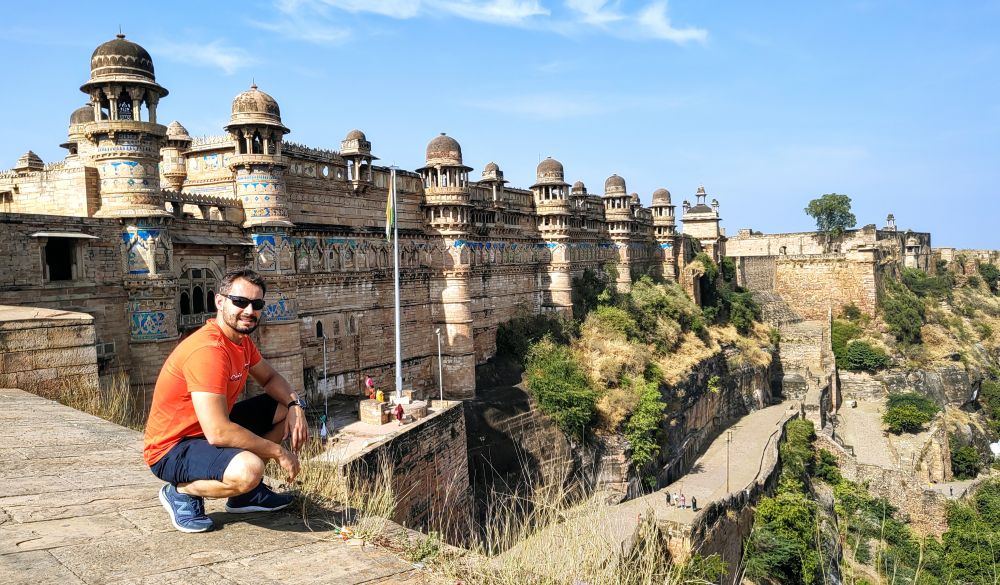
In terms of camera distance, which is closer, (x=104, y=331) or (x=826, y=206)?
(x=104, y=331)

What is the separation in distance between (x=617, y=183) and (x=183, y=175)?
25.3m

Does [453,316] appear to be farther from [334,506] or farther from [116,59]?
[334,506]

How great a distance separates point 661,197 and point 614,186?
9.04 metres

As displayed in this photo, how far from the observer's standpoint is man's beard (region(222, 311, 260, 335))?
15.4 ft

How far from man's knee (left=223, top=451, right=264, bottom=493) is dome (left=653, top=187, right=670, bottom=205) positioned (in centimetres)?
4556

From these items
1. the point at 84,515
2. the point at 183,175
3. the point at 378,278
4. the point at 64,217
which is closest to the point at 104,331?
the point at 64,217

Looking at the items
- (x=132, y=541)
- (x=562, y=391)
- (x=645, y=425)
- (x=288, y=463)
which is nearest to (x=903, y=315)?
(x=645, y=425)

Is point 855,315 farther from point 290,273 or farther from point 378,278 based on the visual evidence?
point 290,273

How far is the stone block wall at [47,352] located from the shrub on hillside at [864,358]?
4946 cm

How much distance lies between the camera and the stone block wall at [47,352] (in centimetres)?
795

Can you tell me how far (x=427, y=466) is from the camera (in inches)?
639

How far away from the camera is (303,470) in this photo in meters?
6.14

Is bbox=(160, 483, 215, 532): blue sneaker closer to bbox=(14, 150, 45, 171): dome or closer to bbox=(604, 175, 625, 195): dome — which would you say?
bbox=(14, 150, 45, 171): dome

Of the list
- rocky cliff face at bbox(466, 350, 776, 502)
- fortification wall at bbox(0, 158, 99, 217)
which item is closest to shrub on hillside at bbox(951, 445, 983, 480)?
rocky cliff face at bbox(466, 350, 776, 502)
